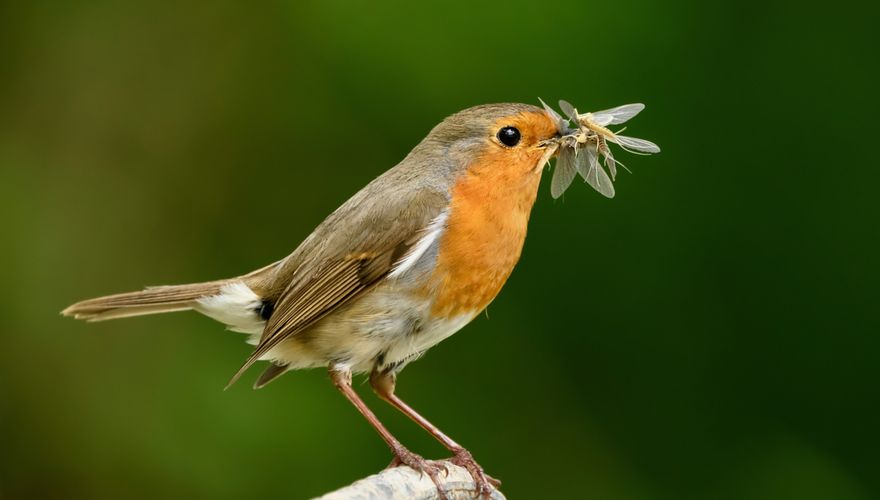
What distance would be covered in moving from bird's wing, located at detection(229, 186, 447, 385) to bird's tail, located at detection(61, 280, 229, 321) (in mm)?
364

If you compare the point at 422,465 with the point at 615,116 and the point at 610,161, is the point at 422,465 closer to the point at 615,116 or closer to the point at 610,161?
the point at 610,161

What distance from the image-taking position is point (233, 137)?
214 inches

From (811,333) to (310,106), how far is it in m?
2.31

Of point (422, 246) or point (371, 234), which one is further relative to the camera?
point (371, 234)

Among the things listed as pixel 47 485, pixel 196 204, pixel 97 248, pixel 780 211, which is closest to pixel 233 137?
pixel 196 204

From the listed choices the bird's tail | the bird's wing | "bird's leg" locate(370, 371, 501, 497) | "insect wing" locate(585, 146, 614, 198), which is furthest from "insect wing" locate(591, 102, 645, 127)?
the bird's tail

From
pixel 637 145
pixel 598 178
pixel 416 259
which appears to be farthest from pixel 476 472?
pixel 637 145

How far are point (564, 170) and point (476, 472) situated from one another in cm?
97

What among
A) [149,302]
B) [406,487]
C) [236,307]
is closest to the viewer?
[406,487]

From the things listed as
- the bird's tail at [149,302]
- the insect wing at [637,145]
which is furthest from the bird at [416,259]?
the bird's tail at [149,302]

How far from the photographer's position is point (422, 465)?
10.9ft

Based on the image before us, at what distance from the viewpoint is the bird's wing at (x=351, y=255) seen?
3717 millimetres

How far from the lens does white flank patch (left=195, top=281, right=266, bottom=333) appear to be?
408 cm

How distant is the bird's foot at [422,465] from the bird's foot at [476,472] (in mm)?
88
